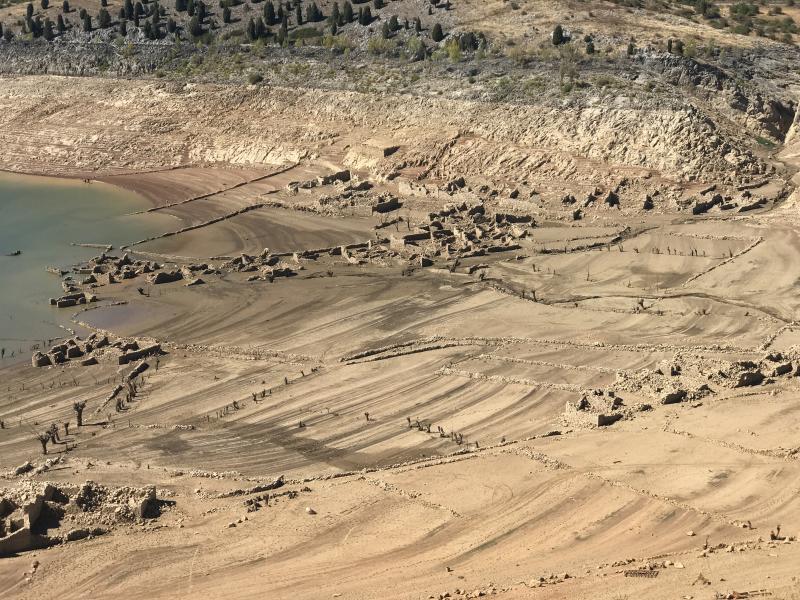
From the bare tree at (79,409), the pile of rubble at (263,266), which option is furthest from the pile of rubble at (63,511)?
the pile of rubble at (263,266)

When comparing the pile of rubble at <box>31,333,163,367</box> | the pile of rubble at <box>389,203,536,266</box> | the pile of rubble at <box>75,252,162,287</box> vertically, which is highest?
the pile of rubble at <box>389,203,536,266</box>

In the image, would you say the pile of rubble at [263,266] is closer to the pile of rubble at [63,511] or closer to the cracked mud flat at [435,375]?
the cracked mud flat at [435,375]

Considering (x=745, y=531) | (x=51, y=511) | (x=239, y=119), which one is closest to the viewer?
(x=745, y=531)

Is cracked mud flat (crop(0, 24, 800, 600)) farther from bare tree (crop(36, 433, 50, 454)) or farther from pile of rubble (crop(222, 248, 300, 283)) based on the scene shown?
bare tree (crop(36, 433, 50, 454))

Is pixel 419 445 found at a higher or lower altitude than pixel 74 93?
lower

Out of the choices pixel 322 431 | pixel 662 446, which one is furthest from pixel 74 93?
pixel 662 446

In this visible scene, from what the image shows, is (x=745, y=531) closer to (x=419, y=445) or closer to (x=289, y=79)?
(x=419, y=445)

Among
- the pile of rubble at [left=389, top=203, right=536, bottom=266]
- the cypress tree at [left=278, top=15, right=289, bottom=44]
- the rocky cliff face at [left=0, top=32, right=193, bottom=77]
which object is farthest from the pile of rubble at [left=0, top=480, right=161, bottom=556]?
the rocky cliff face at [left=0, top=32, right=193, bottom=77]
